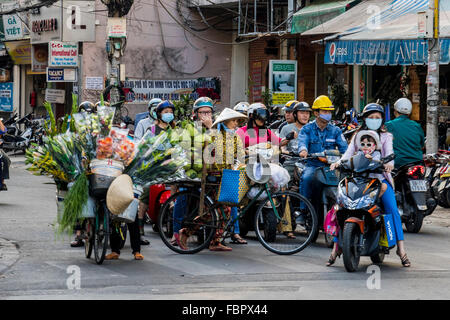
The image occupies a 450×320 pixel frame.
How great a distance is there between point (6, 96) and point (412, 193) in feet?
90.8

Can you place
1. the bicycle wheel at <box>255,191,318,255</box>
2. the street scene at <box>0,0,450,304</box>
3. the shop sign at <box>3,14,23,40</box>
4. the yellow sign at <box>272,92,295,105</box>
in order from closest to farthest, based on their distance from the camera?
the street scene at <box>0,0,450,304</box>
the bicycle wheel at <box>255,191,318,255</box>
the yellow sign at <box>272,92,295,105</box>
the shop sign at <box>3,14,23,40</box>

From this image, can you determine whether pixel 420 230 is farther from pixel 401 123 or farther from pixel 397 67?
pixel 397 67

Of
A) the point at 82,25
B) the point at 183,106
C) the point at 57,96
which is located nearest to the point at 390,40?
the point at 183,106

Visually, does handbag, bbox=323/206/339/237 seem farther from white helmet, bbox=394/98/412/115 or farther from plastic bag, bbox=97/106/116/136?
white helmet, bbox=394/98/412/115

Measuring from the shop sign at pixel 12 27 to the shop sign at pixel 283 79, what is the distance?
54.3 ft

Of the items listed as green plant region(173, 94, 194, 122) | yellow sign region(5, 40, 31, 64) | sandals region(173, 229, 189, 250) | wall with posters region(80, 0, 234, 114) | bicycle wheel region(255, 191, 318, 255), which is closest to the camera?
bicycle wheel region(255, 191, 318, 255)

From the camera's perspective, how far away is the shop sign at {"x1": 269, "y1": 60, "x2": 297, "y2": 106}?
20797 mm

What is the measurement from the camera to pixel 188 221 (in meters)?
9.79

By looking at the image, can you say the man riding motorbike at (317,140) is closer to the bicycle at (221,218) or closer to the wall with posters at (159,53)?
A: the bicycle at (221,218)

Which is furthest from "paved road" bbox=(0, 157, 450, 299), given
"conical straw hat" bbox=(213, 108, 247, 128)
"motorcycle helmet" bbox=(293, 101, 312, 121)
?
"motorcycle helmet" bbox=(293, 101, 312, 121)

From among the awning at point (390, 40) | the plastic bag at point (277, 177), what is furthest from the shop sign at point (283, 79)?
the plastic bag at point (277, 177)

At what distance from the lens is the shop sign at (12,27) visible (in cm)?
3469

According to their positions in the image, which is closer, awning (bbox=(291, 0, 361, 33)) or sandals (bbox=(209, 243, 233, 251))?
sandals (bbox=(209, 243, 233, 251))

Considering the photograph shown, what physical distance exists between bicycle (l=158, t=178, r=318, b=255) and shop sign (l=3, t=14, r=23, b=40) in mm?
26204
